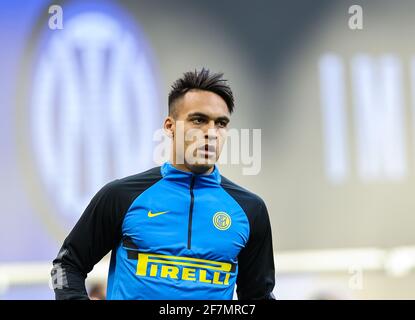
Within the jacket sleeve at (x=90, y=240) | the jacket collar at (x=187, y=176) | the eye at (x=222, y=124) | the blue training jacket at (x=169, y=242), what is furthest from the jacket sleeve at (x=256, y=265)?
the jacket sleeve at (x=90, y=240)

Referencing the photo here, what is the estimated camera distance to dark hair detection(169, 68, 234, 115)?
2459mm

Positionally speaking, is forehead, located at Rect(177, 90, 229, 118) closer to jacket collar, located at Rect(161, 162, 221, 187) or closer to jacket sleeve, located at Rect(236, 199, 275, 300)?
jacket collar, located at Rect(161, 162, 221, 187)

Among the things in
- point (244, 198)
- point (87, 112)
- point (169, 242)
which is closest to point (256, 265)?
point (244, 198)

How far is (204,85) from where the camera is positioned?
2463 millimetres

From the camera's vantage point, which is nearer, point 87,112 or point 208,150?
point 208,150

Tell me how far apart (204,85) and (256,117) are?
263 cm

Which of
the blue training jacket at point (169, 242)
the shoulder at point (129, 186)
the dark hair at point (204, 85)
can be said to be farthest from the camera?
the dark hair at point (204, 85)

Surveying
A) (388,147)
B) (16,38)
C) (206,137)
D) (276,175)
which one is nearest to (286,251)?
(276,175)

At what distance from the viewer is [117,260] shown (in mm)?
2316

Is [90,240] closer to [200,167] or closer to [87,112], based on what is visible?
[200,167]

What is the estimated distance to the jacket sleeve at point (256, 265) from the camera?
8.00ft

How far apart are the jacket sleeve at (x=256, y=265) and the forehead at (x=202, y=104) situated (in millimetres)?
377

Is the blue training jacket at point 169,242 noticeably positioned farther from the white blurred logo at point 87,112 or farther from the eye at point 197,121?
the white blurred logo at point 87,112

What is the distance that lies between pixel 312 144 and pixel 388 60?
0.88 meters
